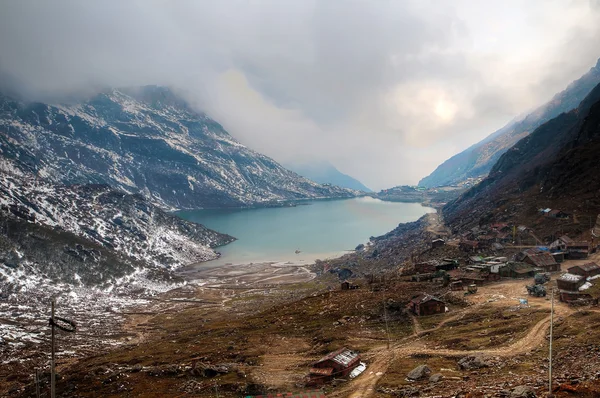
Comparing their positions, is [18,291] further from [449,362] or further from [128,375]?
[449,362]

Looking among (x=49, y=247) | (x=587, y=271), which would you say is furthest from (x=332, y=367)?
(x=49, y=247)

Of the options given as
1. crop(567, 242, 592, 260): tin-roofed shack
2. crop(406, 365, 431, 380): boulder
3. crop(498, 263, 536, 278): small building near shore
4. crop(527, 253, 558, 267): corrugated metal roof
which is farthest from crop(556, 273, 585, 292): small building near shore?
crop(406, 365, 431, 380): boulder

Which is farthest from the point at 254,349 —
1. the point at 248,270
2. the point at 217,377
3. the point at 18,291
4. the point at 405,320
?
the point at 248,270

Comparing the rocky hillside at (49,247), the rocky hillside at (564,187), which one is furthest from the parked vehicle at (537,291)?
the rocky hillside at (49,247)

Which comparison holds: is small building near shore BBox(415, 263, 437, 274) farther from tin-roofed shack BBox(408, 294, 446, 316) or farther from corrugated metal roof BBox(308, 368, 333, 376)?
corrugated metal roof BBox(308, 368, 333, 376)

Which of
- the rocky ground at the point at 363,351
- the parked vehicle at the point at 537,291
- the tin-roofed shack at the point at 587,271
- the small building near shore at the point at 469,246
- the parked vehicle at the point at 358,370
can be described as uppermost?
the small building near shore at the point at 469,246

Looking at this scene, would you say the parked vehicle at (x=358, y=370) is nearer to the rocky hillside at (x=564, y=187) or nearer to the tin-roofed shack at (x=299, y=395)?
the tin-roofed shack at (x=299, y=395)
